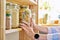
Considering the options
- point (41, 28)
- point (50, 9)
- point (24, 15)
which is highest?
point (50, 9)

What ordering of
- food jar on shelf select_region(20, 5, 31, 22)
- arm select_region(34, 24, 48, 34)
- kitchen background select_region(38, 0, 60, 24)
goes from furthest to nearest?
kitchen background select_region(38, 0, 60, 24) → arm select_region(34, 24, 48, 34) → food jar on shelf select_region(20, 5, 31, 22)

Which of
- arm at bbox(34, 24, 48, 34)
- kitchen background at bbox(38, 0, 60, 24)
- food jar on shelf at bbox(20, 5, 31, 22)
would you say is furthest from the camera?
kitchen background at bbox(38, 0, 60, 24)

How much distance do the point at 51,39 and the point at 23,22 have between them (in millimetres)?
247

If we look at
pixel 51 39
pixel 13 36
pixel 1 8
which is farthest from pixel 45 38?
pixel 1 8

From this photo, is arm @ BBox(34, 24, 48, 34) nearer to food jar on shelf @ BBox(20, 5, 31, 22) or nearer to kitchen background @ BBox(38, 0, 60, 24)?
food jar on shelf @ BBox(20, 5, 31, 22)

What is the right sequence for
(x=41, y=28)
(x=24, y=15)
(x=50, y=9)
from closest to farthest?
(x=24, y=15) < (x=41, y=28) < (x=50, y=9)

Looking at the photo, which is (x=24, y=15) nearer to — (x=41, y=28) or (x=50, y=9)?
(x=41, y=28)

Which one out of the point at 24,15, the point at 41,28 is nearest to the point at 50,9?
the point at 41,28

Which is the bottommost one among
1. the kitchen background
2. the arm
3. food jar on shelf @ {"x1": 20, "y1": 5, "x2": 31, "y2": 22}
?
the arm

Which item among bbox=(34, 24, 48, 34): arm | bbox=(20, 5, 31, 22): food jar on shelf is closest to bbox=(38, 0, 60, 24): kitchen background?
bbox=(34, 24, 48, 34): arm

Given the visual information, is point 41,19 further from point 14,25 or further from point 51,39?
point 14,25

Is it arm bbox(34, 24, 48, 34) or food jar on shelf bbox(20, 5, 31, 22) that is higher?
food jar on shelf bbox(20, 5, 31, 22)

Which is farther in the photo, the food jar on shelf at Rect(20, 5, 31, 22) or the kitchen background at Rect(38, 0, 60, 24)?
the kitchen background at Rect(38, 0, 60, 24)

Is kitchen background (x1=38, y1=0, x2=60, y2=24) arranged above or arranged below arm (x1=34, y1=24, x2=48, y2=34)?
above
